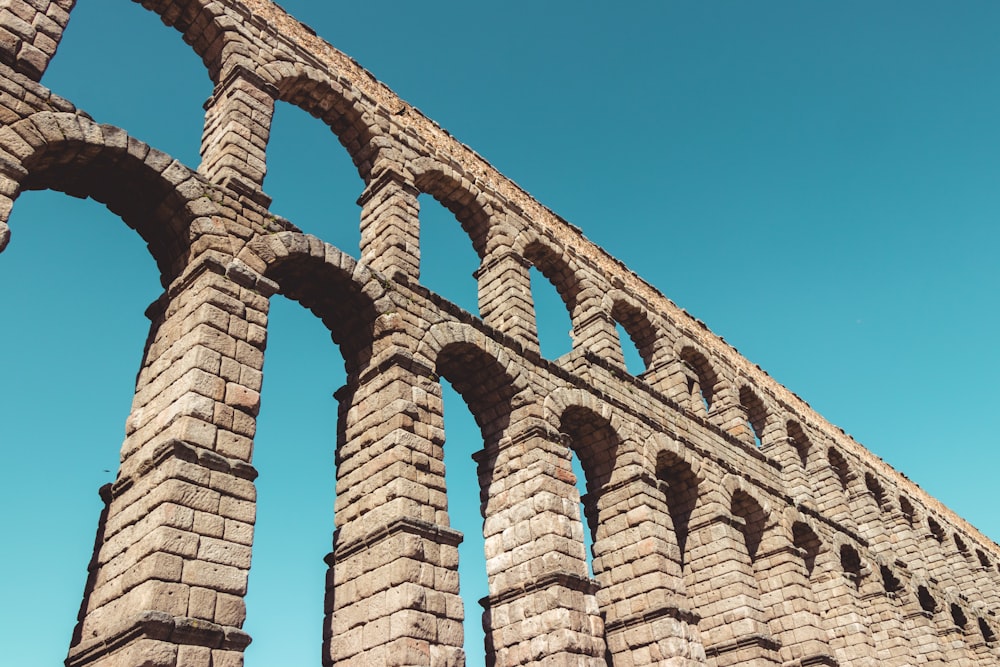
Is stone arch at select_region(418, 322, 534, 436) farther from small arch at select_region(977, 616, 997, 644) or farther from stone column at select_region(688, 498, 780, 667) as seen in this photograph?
small arch at select_region(977, 616, 997, 644)

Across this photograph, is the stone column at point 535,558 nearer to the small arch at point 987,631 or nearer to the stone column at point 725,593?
the stone column at point 725,593

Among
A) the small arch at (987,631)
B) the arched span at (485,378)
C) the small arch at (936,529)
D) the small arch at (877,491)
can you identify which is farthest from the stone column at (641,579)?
the small arch at (936,529)

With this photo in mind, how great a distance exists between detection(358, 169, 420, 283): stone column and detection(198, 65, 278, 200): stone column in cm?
227

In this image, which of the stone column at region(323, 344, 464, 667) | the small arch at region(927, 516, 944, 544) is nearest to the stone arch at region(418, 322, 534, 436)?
the stone column at region(323, 344, 464, 667)

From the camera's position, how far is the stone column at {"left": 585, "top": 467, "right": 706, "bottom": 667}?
1180 centimetres

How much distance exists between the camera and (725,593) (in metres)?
14.1

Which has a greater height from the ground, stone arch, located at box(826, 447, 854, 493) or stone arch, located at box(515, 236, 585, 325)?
stone arch, located at box(515, 236, 585, 325)

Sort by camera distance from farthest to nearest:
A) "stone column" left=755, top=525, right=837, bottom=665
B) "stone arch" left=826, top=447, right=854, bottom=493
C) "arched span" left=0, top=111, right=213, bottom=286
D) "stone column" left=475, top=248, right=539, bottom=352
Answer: "stone arch" left=826, top=447, right=854, bottom=493, "stone column" left=755, top=525, right=837, bottom=665, "stone column" left=475, top=248, right=539, bottom=352, "arched span" left=0, top=111, right=213, bottom=286

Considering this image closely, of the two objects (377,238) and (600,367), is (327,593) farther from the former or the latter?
(600,367)

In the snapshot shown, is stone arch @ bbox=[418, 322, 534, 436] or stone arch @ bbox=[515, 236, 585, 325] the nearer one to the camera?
stone arch @ bbox=[418, 322, 534, 436]

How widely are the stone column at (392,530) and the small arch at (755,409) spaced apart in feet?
45.8

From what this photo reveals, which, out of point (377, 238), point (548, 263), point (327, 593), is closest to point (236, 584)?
point (327, 593)

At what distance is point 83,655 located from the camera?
6914mm

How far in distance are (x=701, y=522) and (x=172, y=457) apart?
1066 centimetres
